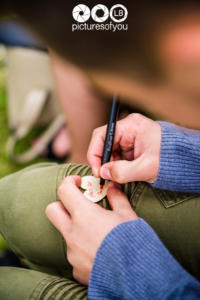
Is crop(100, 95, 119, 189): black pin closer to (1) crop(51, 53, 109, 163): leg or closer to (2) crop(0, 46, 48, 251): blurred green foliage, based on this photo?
(1) crop(51, 53, 109, 163): leg

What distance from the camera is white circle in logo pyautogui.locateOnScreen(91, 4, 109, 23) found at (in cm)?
50

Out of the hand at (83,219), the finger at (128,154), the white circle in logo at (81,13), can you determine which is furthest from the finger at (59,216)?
the white circle in logo at (81,13)

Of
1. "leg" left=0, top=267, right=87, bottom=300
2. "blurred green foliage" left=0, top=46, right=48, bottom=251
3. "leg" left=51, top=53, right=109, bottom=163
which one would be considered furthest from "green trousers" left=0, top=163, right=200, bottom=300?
"blurred green foliage" left=0, top=46, right=48, bottom=251

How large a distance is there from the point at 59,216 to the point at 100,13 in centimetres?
34

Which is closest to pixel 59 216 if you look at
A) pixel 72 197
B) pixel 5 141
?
pixel 72 197

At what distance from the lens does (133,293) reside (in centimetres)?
34

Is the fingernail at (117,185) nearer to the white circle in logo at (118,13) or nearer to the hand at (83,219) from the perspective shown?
the hand at (83,219)

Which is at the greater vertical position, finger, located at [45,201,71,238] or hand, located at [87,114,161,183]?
hand, located at [87,114,161,183]

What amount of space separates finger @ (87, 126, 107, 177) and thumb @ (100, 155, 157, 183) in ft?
0.12

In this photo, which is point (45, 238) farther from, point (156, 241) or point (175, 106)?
point (175, 106)

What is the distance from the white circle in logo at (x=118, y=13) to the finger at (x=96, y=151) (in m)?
0.19

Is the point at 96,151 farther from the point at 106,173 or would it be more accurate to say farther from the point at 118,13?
the point at 118,13

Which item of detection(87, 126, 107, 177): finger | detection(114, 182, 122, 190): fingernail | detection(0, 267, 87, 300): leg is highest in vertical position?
detection(87, 126, 107, 177): finger

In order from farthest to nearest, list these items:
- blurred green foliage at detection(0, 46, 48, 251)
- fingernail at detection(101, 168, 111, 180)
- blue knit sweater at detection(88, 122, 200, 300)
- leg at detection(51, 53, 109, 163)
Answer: blurred green foliage at detection(0, 46, 48, 251) → leg at detection(51, 53, 109, 163) → fingernail at detection(101, 168, 111, 180) → blue knit sweater at detection(88, 122, 200, 300)
